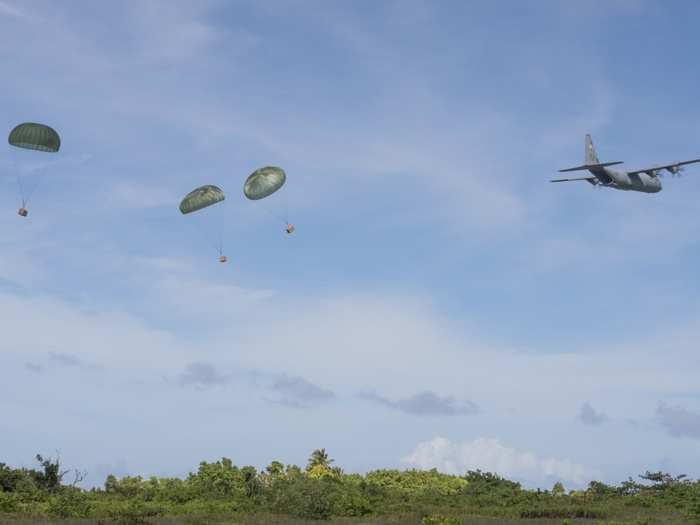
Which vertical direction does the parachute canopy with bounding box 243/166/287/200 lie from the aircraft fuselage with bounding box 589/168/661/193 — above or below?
below

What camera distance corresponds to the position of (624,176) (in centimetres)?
7725

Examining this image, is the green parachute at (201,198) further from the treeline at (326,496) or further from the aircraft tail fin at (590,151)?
the aircraft tail fin at (590,151)

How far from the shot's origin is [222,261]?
49500mm

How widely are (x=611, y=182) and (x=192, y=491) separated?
42024 mm

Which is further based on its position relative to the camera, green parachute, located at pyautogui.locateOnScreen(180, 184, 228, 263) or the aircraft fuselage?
the aircraft fuselage

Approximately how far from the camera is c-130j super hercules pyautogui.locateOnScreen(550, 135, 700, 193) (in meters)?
75.0

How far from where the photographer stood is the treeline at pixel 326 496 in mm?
48594

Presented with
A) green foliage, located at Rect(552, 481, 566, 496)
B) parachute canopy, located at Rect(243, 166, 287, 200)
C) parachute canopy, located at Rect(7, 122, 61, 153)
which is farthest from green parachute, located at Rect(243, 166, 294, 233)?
green foliage, located at Rect(552, 481, 566, 496)

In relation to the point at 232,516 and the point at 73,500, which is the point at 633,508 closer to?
the point at 232,516

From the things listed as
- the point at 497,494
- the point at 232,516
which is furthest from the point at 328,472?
the point at 232,516

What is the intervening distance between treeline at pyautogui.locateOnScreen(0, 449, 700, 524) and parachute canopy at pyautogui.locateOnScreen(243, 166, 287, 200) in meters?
16.5

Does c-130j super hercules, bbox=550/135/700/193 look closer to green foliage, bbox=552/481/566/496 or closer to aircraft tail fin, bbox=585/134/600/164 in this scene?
aircraft tail fin, bbox=585/134/600/164

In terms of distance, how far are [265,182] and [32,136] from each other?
1272 cm

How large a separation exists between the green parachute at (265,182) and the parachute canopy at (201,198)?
6.12 ft
